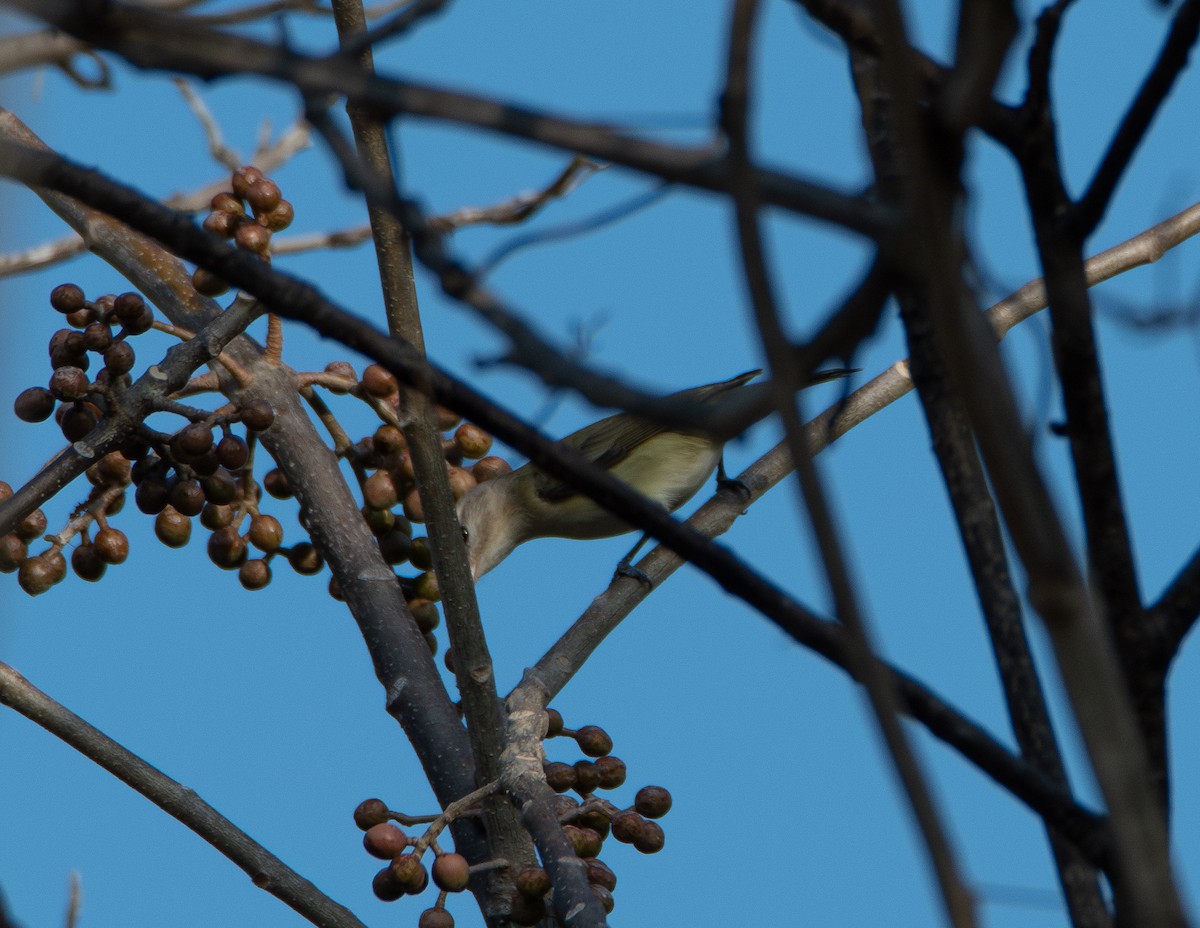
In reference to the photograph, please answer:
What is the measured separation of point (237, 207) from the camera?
3283 mm

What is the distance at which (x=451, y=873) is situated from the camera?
2641 mm

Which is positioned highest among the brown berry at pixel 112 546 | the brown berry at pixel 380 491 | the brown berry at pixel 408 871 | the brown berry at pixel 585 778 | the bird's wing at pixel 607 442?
the bird's wing at pixel 607 442

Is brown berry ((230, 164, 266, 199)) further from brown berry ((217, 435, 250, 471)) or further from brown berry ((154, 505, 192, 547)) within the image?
brown berry ((154, 505, 192, 547))

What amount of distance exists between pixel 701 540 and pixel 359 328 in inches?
17.1

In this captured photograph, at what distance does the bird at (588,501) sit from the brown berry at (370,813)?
365 centimetres

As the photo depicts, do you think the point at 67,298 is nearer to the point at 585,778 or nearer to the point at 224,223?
the point at 224,223

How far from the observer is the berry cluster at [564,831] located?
8.68 ft

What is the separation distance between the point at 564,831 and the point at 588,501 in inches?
174

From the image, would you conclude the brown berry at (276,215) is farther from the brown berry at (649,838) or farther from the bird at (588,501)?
the bird at (588,501)

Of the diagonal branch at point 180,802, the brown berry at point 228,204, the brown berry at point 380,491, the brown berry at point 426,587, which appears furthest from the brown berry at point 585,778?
the brown berry at point 228,204

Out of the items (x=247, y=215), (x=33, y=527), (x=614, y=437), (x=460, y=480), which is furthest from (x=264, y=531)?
(x=614, y=437)

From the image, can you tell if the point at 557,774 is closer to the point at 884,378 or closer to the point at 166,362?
the point at 166,362

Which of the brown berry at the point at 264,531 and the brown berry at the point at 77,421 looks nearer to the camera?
the brown berry at the point at 77,421

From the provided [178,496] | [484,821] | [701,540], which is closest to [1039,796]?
[701,540]
